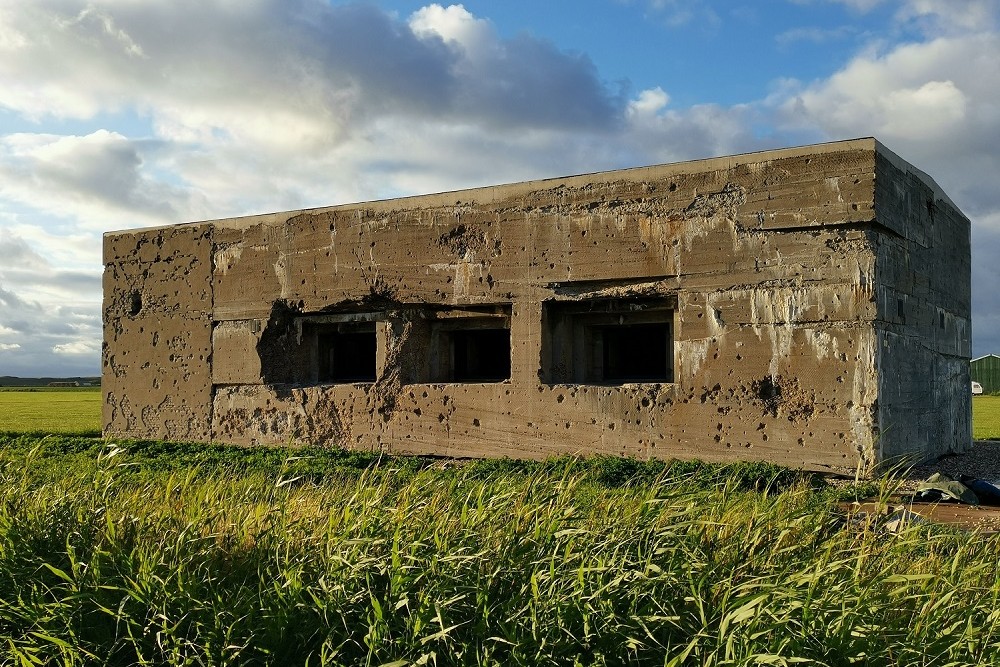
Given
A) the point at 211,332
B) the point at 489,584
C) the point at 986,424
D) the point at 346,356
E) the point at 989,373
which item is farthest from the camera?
the point at 989,373

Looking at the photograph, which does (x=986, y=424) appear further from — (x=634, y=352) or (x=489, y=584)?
(x=489, y=584)

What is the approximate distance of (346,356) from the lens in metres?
10.0

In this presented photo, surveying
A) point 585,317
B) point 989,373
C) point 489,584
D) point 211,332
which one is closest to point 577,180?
point 585,317

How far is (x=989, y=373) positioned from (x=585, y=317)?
32.5 meters

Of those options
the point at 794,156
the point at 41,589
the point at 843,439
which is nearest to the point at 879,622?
the point at 41,589

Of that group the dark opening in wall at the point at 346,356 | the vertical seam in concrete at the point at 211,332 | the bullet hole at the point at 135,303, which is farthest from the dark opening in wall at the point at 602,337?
the bullet hole at the point at 135,303

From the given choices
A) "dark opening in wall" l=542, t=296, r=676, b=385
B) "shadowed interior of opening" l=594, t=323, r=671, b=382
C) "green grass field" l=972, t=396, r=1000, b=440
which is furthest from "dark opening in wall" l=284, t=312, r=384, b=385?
"green grass field" l=972, t=396, r=1000, b=440

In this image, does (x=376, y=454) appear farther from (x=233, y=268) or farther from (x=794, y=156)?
(x=794, y=156)

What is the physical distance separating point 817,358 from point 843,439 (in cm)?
64

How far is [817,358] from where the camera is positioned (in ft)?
22.9

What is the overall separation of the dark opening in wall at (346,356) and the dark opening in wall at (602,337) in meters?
2.16

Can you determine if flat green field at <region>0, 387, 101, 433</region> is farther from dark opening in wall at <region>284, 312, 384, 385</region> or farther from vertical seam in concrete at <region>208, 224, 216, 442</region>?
dark opening in wall at <region>284, 312, 384, 385</region>

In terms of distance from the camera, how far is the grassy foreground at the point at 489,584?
9.92 feet

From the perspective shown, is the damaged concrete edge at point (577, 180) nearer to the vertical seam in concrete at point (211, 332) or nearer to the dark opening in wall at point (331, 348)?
the vertical seam in concrete at point (211, 332)
